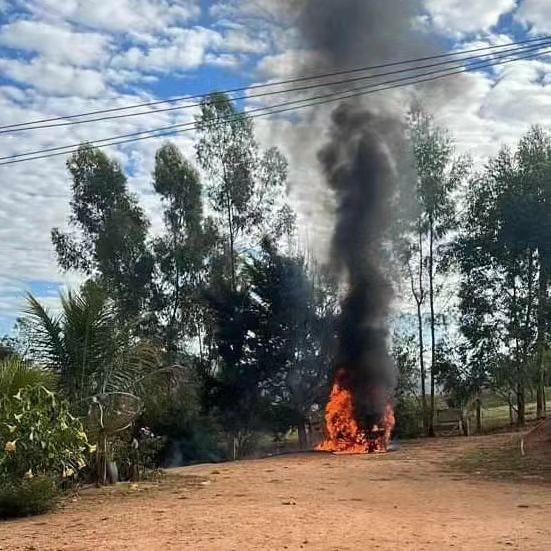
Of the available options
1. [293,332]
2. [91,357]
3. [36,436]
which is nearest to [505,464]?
[91,357]

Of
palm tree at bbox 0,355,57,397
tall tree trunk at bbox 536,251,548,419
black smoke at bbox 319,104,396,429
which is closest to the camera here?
palm tree at bbox 0,355,57,397

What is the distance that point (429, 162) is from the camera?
77.3 feet

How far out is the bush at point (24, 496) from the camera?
829 cm

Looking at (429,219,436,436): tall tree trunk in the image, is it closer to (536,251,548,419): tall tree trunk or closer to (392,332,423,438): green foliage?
(392,332,423,438): green foliage

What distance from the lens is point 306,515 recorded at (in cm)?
780

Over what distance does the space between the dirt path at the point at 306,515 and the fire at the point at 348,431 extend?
5775 millimetres

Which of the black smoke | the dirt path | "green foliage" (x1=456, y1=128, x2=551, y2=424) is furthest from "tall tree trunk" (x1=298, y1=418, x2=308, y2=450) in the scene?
the dirt path

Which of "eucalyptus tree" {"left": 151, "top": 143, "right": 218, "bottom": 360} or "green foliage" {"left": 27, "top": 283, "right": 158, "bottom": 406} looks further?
"eucalyptus tree" {"left": 151, "top": 143, "right": 218, "bottom": 360}

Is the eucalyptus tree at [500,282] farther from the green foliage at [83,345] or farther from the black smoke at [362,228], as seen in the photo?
the green foliage at [83,345]

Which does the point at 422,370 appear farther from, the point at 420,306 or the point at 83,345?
the point at 83,345

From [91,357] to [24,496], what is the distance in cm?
314

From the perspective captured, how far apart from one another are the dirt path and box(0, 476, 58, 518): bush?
0.25 m

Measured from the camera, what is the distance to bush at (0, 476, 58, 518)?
829cm

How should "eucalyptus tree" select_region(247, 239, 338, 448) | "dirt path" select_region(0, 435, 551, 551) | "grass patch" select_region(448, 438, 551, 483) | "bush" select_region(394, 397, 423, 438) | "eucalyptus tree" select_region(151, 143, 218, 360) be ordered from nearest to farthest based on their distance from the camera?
"dirt path" select_region(0, 435, 551, 551) < "grass patch" select_region(448, 438, 551, 483) < "eucalyptus tree" select_region(247, 239, 338, 448) < "bush" select_region(394, 397, 423, 438) < "eucalyptus tree" select_region(151, 143, 218, 360)
